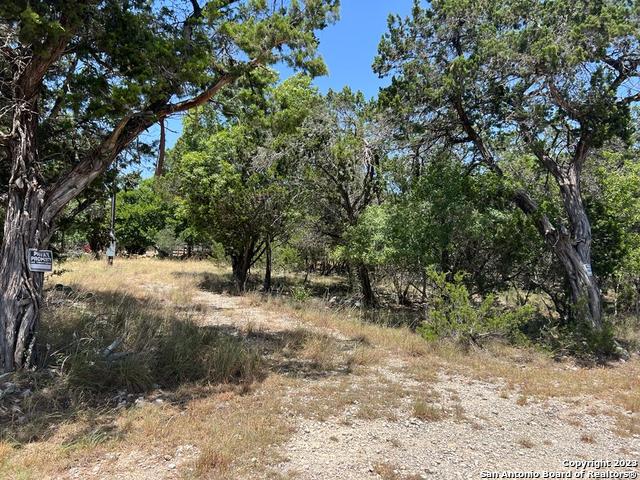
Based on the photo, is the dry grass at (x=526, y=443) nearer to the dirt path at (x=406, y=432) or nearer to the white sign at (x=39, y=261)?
the dirt path at (x=406, y=432)

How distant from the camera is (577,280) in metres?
9.88

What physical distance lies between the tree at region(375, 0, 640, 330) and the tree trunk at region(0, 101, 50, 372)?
25.0 ft

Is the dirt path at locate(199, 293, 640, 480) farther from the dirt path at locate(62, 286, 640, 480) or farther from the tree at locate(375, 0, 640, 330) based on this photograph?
the tree at locate(375, 0, 640, 330)

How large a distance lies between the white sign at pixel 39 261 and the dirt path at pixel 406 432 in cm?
279

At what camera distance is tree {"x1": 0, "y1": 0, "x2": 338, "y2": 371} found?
17.0 feet

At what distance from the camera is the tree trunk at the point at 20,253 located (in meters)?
5.21

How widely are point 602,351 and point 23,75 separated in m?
11.1

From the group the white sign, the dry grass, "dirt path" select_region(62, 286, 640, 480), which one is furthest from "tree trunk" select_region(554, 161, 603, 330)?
the white sign

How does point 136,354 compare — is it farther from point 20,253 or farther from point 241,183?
point 241,183

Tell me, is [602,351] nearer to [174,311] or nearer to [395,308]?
[395,308]

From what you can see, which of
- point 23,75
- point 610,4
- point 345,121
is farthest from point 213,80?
point 610,4

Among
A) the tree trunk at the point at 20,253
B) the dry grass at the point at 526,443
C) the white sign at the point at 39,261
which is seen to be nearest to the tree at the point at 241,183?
the tree trunk at the point at 20,253

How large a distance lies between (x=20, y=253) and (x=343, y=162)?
9883 millimetres

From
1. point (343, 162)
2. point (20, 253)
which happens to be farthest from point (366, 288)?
point (20, 253)
